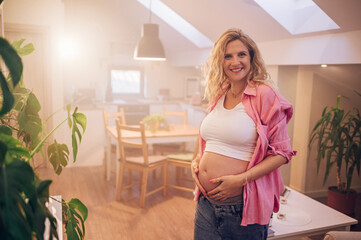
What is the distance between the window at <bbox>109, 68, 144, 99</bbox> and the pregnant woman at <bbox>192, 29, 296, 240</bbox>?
5374 millimetres

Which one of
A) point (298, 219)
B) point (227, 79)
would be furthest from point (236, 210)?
point (298, 219)

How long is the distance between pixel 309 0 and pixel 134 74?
4.41 m

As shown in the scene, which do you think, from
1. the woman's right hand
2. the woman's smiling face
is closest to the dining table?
the woman's right hand

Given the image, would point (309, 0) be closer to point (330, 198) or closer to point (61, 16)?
point (330, 198)

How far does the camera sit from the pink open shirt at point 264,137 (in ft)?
4.84

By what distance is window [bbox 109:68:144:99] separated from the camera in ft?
22.6

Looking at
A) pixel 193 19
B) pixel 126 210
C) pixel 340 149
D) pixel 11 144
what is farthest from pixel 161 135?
pixel 11 144

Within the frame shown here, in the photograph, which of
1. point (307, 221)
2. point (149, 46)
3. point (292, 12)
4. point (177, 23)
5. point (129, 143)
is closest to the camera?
point (307, 221)

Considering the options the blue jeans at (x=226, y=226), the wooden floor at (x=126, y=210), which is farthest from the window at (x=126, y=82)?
the blue jeans at (x=226, y=226)

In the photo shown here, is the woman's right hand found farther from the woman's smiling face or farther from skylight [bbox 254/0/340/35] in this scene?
skylight [bbox 254/0/340/35]

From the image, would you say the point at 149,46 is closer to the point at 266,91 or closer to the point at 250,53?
the point at 250,53

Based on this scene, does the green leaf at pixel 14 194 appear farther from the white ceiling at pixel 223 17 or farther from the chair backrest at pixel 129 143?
the chair backrest at pixel 129 143

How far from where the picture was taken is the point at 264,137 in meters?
1.46

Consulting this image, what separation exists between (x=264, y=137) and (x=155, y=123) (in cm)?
280
